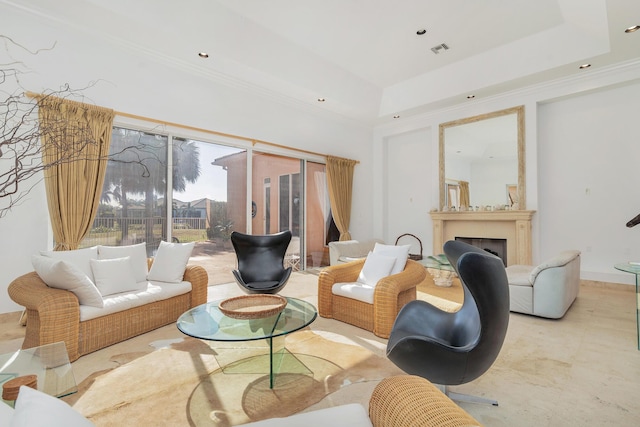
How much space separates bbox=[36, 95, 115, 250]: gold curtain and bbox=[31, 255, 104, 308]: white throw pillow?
110 centimetres

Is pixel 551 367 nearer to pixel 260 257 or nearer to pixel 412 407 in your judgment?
pixel 412 407

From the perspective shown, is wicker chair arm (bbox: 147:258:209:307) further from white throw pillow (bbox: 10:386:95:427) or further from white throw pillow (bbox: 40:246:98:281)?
white throw pillow (bbox: 10:386:95:427)

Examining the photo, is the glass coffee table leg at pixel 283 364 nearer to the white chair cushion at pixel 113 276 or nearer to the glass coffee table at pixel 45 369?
the glass coffee table at pixel 45 369

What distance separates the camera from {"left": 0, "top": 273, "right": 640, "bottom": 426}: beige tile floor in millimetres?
1799

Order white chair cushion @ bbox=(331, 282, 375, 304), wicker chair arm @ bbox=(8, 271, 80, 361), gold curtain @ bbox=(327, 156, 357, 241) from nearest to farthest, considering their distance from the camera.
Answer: wicker chair arm @ bbox=(8, 271, 80, 361), white chair cushion @ bbox=(331, 282, 375, 304), gold curtain @ bbox=(327, 156, 357, 241)

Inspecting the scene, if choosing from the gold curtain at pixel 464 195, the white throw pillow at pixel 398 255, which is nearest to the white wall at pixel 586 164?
the gold curtain at pixel 464 195

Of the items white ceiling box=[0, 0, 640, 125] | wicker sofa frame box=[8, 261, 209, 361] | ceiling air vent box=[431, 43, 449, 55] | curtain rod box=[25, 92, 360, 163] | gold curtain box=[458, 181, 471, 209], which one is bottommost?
wicker sofa frame box=[8, 261, 209, 361]

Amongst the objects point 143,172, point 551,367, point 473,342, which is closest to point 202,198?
point 143,172

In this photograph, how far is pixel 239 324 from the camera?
84.7 inches

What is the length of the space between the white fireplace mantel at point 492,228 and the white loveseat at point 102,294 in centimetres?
467

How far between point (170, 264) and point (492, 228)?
209 inches

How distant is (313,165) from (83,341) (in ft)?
15.9

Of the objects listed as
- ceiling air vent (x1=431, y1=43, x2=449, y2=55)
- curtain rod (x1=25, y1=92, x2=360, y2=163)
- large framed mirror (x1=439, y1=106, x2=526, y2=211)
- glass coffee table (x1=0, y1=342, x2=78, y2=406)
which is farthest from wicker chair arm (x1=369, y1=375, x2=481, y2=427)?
large framed mirror (x1=439, y1=106, x2=526, y2=211)

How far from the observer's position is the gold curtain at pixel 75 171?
131 inches
